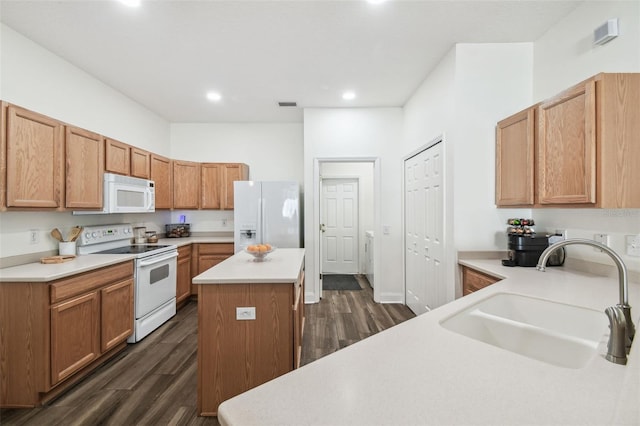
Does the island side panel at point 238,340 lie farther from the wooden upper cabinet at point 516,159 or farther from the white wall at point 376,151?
the white wall at point 376,151

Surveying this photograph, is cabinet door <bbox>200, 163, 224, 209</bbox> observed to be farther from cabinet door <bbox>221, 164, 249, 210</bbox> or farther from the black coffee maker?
the black coffee maker

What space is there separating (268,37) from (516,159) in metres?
2.23

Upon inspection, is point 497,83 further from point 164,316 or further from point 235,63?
point 164,316

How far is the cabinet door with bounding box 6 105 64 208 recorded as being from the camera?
1972 millimetres

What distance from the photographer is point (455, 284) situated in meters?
2.50

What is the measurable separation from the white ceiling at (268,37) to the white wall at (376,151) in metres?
0.53

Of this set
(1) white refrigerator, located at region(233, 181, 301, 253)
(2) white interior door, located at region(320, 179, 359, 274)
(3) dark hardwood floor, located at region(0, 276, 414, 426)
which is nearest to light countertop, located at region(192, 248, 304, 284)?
(3) dark hardwood floor, located at region(0, 276, 414, 426)

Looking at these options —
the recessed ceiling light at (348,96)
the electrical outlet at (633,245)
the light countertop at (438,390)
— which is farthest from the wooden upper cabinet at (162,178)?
the electrical outlet at (633,245)

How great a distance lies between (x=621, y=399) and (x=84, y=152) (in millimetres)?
3482

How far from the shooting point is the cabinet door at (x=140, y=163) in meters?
3.31

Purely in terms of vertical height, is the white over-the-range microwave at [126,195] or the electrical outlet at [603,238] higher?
the white over-the-range microwave at [126,195]

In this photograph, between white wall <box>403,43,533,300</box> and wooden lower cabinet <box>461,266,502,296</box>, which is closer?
wooden lower cabinet <box>461,266,502,296</box>

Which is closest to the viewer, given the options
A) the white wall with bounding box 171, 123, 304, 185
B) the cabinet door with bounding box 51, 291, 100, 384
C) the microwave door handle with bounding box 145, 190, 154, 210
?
the cabinet door with bounding box 51, 291, 100, 384

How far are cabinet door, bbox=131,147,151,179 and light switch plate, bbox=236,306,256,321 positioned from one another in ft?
8.17
